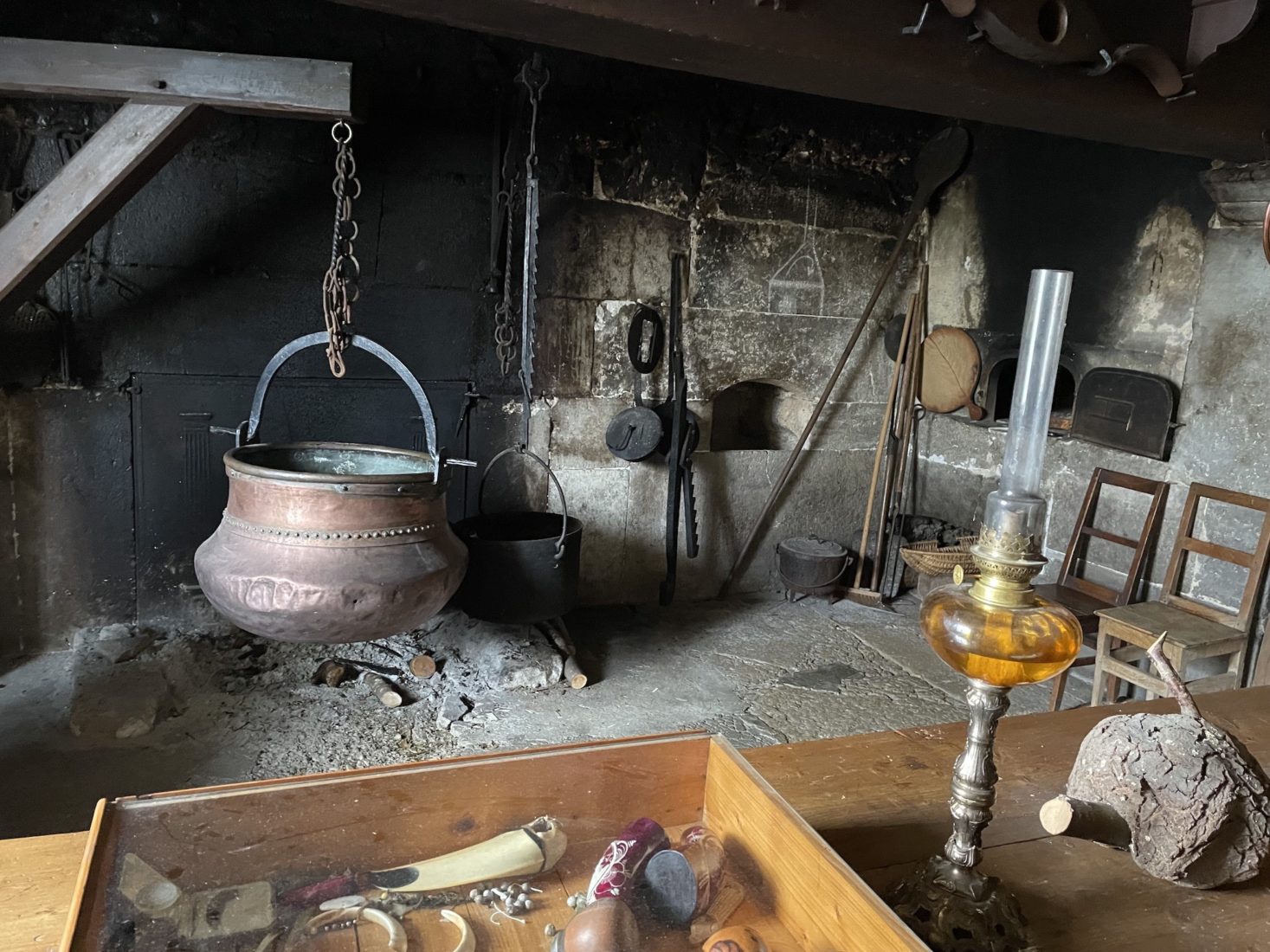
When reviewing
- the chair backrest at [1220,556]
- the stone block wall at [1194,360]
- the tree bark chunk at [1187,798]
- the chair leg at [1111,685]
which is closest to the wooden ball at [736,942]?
the tree bark chunk at [1187,798]

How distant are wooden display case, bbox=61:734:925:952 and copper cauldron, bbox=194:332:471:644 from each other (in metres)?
1.24

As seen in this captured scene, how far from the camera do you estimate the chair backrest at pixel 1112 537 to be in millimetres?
3613

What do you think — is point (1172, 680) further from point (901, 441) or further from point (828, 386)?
point (901, 441)

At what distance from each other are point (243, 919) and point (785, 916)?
0.63 metres

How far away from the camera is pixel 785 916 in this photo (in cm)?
103

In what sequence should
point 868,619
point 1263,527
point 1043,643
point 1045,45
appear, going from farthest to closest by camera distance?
1. point 868,619
2. point 1263,527
3. point 1045,45
4. point 1043,643

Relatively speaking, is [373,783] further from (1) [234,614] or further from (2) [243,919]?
(1) [234,614]

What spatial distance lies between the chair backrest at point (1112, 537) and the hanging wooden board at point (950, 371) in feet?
2.50

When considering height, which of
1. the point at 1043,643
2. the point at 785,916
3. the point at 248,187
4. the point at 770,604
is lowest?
the point at 770,604

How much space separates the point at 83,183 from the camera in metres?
2.61

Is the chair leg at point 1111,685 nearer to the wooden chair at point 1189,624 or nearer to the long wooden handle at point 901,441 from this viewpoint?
the wooden chair at point 1189,624

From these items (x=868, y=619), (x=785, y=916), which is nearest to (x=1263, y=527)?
(x=868, y=619)

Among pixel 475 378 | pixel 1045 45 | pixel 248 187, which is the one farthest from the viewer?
pixel 475 378

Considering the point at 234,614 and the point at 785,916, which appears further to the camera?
the point at 234,614
